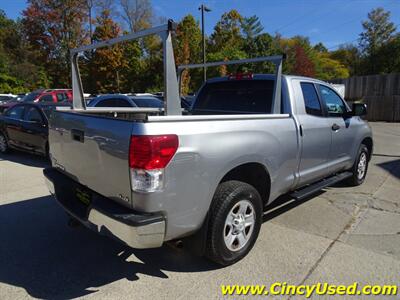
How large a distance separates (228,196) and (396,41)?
1865 inches

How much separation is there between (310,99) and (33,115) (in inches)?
259

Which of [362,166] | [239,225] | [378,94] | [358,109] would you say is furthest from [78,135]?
[378,94]

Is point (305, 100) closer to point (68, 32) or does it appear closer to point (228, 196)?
point (228, 196)

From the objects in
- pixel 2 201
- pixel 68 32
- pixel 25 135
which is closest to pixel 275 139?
pixel 2 201

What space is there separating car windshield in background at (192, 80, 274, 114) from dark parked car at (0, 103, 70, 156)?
426 cm

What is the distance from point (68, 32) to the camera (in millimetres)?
37906

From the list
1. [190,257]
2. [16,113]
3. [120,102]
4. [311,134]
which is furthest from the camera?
[120,102]

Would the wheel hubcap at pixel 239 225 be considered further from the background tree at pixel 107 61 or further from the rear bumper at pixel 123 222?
the background tree at pixel 107 61

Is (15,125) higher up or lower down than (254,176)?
higher up

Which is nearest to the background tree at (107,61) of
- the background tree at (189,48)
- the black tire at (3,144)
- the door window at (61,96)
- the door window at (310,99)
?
the background tree at (189,48)

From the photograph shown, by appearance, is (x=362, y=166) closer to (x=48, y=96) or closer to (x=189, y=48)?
(x=48, y=96)

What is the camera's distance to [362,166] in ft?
19.0

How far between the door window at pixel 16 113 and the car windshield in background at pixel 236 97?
5.66m

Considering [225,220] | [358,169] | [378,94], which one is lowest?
[358,169]
